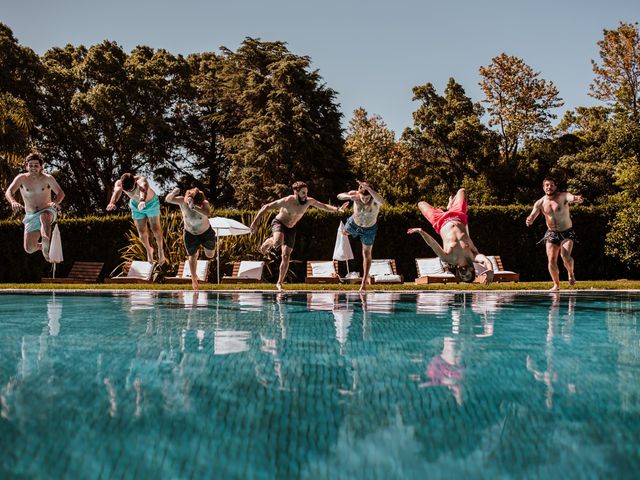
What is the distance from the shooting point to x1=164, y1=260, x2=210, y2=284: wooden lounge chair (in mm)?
19281

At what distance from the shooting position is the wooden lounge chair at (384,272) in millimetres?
19047

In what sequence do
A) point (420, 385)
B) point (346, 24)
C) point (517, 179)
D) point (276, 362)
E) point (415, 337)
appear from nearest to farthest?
point (420, 385) < point (276, 362) < point (415, 337) < point (346, 24) < point (517, 179)

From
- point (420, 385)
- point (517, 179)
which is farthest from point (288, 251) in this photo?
point (517, 179)

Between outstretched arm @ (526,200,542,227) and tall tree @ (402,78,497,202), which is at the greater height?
tall tree @ (402,78,497,202)

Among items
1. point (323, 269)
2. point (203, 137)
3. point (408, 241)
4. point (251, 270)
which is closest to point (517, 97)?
point (203, 137)

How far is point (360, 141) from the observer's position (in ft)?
148

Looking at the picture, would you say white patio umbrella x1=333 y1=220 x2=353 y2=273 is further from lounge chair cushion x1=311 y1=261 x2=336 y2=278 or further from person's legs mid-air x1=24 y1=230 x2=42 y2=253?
person's legs mid-air x1=24 y1=230 x2=42 y2=253

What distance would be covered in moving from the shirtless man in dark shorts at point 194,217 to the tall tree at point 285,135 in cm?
2220

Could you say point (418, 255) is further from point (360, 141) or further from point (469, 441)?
point (360, 141)

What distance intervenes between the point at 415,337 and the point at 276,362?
1.59m

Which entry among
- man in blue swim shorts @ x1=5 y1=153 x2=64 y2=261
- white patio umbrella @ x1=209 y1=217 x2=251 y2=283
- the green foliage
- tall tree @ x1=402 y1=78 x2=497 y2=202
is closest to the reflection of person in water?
man in blue swim shorts @ x1=5 y1=153 x2=64 y2=261

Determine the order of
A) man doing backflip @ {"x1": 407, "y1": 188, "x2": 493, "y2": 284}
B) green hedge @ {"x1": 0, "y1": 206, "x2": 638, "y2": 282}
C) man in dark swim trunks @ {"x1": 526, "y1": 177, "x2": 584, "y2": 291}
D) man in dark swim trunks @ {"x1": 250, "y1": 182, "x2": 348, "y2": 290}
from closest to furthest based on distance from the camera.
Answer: man doing backflip @ {"x1": 407, "y1": 188, "x2": 493, "y2": 284}
man in dark swim trunks @ {"x1": 250, "y1": 182, "x2": 348, "y2": 290}
man in dark swim trunks @ {"x1": 526, "y1": 177, "x2": 584, "y2": 291}
green hedge @ {"x1": 0, "y1": 206, "x2": 638, "y2": 282}

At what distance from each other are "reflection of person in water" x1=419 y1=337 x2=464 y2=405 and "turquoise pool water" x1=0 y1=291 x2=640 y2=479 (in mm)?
16

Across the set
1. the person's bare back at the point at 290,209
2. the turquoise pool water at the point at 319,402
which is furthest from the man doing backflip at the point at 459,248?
the person's bare back at the point at 290,209
